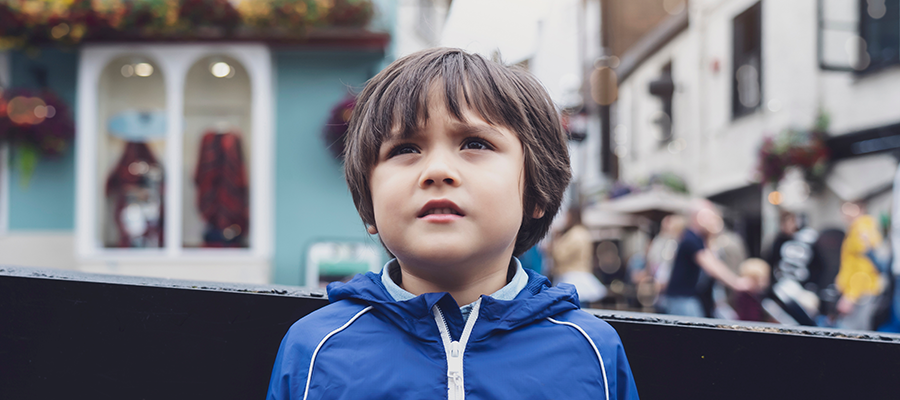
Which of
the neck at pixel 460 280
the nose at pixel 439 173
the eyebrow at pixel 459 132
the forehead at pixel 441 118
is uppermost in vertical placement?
the forehead at pixel 441 118

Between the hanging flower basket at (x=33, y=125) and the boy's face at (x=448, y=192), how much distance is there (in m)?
5.92

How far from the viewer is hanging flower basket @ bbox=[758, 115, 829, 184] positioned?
9570 mm

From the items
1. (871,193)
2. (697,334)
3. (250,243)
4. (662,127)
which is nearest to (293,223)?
(250,243)

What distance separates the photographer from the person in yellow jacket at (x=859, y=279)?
190 inches

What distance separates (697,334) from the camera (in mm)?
1157

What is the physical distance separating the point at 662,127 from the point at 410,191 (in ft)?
57.9

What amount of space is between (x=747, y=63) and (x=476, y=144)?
1323 cm

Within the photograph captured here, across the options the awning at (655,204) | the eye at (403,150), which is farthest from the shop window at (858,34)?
the eye at (403,150)

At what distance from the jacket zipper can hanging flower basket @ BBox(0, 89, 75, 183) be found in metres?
6.04

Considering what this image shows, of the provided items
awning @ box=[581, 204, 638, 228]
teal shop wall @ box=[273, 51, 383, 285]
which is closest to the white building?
awning @ box=[581, 204, 638, 228]

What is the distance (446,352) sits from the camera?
3.55 ft

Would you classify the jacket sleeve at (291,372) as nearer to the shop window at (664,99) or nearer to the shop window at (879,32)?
the shop window at (879,32)

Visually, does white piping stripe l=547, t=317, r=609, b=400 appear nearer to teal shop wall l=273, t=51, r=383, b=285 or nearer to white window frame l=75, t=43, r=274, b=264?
teal shop wall l=273, t=51, r=383, b=285

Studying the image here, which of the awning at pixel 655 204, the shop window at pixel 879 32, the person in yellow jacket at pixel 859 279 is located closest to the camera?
the person in yellow jacket at pixel 859 279
